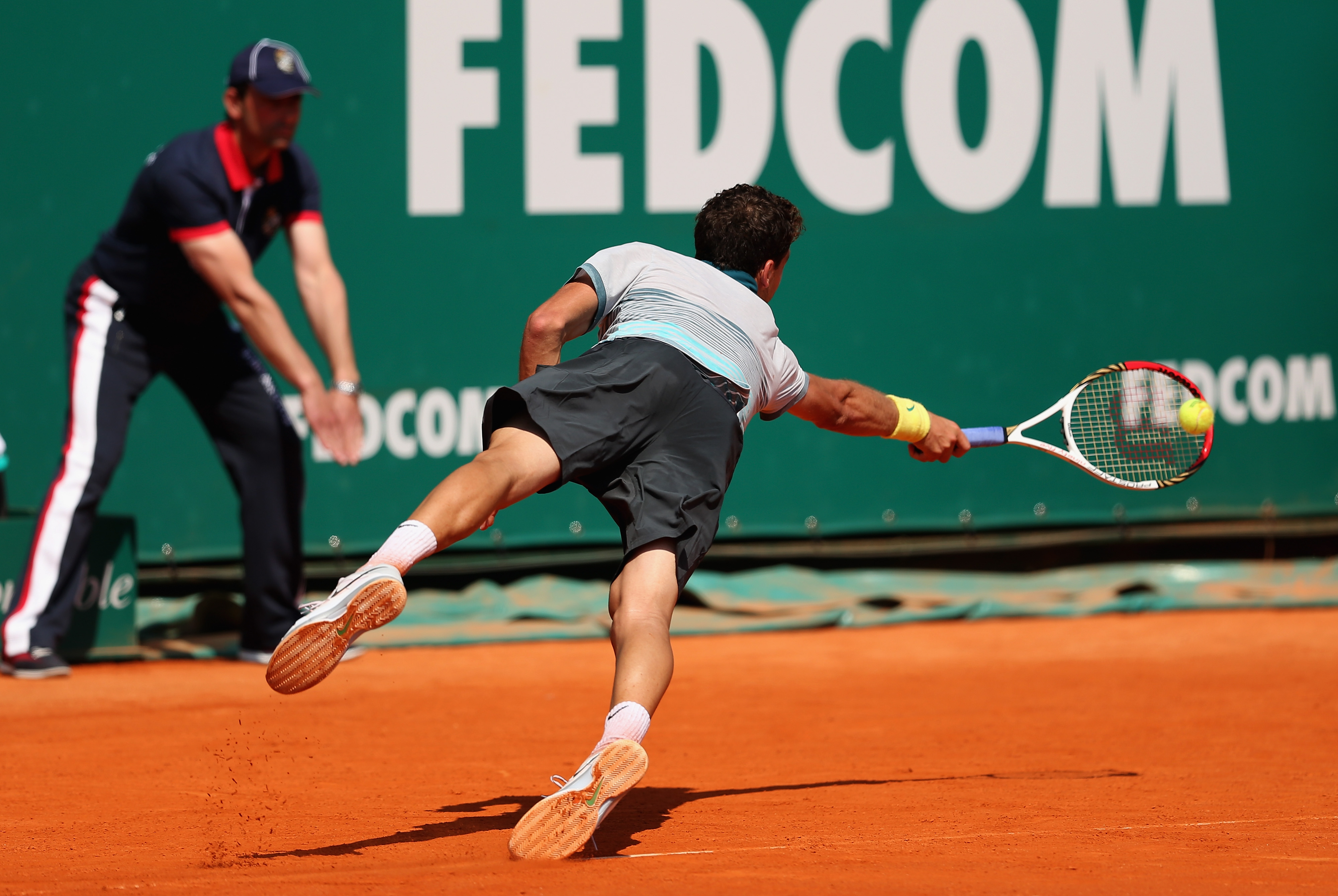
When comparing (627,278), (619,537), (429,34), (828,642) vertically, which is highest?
(429,34)

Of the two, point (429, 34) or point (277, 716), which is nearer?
point (277, 716)

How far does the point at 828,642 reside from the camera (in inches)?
238

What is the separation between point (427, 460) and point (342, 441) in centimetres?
102

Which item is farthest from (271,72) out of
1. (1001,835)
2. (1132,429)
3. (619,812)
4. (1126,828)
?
(1126,828)

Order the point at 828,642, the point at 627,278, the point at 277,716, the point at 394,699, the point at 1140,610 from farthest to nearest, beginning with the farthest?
1. the point at 1140,610
2. the point at 828,642
3. the point at 394,699
4. the point at 277,716
5. the point at 627,278

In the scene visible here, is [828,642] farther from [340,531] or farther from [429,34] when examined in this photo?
[429,34]

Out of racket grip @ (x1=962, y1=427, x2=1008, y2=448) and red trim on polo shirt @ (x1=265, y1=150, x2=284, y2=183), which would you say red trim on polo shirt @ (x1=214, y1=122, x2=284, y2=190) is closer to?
red trim on polo shirt @ (x1=265, y1=150, x2=284, y2=183)

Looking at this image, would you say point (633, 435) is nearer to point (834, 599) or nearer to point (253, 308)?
point (253, 308)

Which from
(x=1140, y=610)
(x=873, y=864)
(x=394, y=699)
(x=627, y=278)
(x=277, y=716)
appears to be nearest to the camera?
(x=873, y=864)

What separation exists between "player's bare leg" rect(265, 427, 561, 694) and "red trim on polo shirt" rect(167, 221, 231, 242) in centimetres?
235

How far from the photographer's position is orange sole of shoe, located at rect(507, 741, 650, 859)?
2654mm

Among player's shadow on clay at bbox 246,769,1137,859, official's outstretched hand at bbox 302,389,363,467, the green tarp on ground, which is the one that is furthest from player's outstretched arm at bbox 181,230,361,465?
player's shadow on clay at bbox 246,769,1137,859

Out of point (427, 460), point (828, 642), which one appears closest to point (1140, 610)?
point (828, 642)

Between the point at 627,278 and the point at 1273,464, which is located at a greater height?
the point at 627,278
